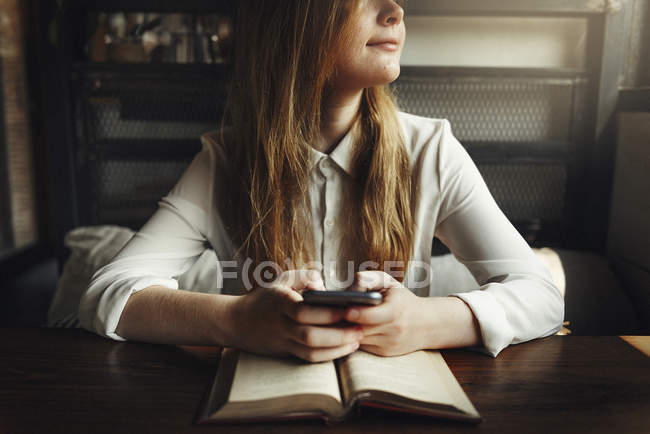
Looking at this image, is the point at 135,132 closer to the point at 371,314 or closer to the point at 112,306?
the point at 112,306

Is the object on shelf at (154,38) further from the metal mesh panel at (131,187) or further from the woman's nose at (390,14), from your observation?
the woman's nose at (390,14)

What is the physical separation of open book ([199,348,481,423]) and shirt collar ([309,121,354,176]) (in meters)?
0.53

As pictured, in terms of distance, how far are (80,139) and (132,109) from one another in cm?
25

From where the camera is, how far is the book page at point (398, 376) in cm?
69

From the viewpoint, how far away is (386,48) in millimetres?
1086

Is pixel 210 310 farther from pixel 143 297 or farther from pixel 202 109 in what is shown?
pixel 202 109

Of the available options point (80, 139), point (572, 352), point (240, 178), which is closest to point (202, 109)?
point (80, 139)

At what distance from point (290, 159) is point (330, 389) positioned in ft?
2.11

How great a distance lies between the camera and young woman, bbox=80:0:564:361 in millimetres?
975

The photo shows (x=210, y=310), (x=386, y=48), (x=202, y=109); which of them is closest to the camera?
(x=210, y=310)

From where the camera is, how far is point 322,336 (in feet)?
2.54

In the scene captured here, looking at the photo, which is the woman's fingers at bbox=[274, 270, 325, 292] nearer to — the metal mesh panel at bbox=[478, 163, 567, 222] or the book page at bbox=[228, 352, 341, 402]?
the book page at bbox=[228, 352, 341, 402]

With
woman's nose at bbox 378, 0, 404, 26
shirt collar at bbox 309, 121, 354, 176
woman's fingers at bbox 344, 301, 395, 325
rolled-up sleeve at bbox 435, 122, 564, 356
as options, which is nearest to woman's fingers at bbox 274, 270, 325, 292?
woman's fingers at bbox 344, 301, 395, 325

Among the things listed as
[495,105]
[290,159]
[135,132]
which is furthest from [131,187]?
[495,105]
